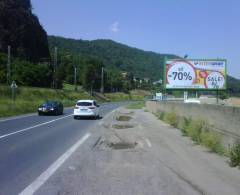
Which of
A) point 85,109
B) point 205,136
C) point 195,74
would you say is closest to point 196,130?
point 205,136

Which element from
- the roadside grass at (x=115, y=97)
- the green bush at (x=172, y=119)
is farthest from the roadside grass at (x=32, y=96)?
the roadside grass at (x=115, y=97)

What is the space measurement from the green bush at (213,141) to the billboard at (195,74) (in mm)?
25115

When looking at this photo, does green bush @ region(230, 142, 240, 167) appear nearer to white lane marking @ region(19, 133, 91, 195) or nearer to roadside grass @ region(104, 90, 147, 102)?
white lane marking @ region(19, 133, 91, 195)

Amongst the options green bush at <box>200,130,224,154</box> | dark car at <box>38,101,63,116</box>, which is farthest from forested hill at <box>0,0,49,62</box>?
green bush at <box>200,130,224,154</box>

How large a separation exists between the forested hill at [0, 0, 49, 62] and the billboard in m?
78.8

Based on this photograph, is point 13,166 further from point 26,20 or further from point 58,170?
point 26,20

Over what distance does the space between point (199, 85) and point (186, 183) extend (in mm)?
33323

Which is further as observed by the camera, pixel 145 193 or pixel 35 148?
pixel 35 148

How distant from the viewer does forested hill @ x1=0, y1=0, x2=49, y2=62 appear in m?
119

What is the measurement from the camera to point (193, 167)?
12.2 m

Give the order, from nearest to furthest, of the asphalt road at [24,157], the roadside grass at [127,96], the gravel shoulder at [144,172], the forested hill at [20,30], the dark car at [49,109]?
the gravel shoulder at [144,172] < the asphalt road at [24,157] < the dark car at [49,109] < the forested hill at [20,30] < the roadside grass at [127,96]

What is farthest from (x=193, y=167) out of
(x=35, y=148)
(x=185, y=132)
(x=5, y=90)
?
(x=5, y=90)

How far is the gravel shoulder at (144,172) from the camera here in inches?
360

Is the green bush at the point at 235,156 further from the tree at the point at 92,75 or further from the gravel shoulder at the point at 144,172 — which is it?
the tree at the point at 92,75
